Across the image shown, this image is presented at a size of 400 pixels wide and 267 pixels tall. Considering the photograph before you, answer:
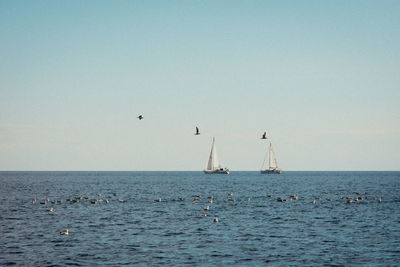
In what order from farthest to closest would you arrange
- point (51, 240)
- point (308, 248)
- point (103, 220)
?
1. point (103, 220)
2. point (51, 240)
3. point (308, 248)

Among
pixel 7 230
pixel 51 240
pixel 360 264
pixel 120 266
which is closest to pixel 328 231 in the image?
pixel 360 264

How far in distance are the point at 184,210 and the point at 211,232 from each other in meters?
20.9

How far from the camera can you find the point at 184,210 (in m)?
65.6

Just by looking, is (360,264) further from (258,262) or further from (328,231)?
(328,231)

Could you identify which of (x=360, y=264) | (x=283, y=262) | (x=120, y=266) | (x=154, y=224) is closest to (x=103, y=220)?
(x=154, y=224)

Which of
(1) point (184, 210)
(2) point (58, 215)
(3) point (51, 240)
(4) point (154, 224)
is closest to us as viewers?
(3) point (51, 240)

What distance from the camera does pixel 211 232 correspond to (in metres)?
45.0

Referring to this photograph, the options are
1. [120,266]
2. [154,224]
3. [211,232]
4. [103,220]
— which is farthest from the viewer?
[103,220]

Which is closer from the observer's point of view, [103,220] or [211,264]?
[211,264]

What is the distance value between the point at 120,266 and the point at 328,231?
24146 mm

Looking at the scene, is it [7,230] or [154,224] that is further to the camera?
[154,224]

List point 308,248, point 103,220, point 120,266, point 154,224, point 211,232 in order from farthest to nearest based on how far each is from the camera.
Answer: point 103,220 → point 154,224 → point 211,232 → point 308,248 → point 120,266

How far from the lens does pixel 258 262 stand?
32.2m

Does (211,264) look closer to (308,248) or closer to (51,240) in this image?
(308,248)
